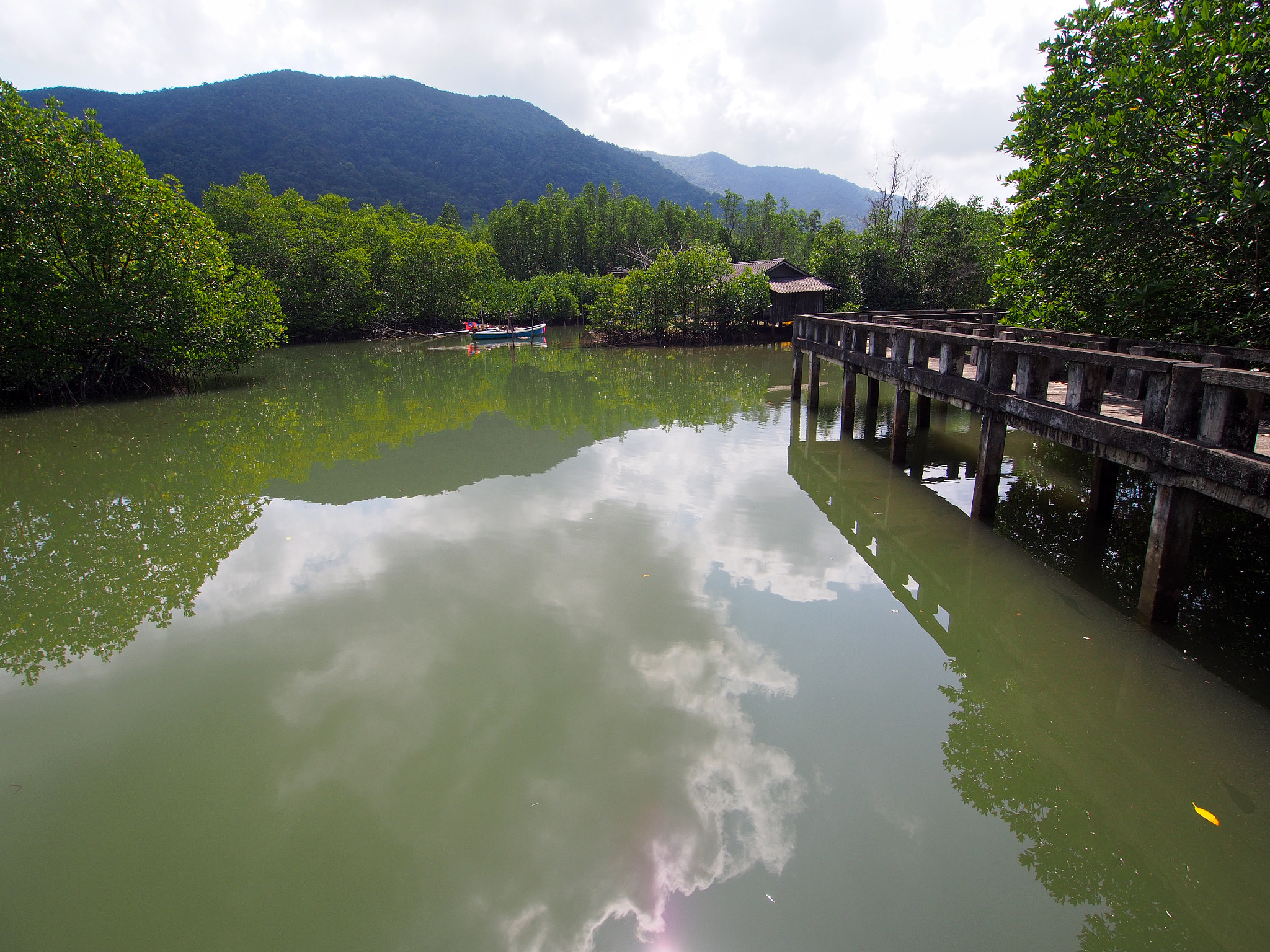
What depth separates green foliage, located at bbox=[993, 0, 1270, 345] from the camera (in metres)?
7.13

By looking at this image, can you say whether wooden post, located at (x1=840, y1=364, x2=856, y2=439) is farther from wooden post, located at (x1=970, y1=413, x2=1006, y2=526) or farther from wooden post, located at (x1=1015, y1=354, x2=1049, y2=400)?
wooden post, located at (x1=1015, y1=354, x2=1049, y2=400)

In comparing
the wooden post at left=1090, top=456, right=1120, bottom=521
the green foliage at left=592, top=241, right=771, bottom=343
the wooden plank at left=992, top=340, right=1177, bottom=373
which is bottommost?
the wooden post at left=1090, top=456, right=1120, bottom=521

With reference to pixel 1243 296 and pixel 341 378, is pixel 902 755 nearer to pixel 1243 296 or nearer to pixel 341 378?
pixel 1243 296

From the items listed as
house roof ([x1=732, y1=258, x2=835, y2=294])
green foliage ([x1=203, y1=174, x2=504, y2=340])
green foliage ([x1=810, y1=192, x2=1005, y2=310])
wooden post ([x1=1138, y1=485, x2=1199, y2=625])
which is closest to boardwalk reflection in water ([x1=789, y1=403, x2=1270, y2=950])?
wooden post ([x1=1138, y1=485, x2=1199, y2=625])

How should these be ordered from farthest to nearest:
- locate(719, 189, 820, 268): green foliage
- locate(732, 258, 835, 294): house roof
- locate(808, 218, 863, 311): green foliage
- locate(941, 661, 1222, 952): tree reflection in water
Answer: locate(719, 189, 820, 268): green foliage → locate(808, 218, 863, 311): green foliage → locate(732, 258, 835, 294): house roof → locate(941, 661, 1222, 952): tree reflection in water

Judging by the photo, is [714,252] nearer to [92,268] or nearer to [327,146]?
[92,268]

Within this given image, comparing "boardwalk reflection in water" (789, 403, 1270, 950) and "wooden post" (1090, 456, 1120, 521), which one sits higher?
"wooden post" (1090, 456, 1120, 521)

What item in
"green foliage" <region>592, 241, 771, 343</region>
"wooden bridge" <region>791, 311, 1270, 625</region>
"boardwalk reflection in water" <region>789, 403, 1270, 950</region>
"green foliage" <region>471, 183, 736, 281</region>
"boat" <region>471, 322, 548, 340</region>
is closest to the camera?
"boardwalk reflection in water" <region>789, 403, 1270, 950</region>

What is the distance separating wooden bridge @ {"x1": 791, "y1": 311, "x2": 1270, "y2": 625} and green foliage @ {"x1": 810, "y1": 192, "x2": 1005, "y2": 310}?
2562cm

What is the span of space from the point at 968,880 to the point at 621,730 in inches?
91.7

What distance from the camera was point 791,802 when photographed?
4258 mm

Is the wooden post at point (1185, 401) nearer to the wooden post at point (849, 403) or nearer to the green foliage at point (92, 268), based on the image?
the wooden post at point (849, 403)

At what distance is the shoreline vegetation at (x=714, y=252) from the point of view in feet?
25.0

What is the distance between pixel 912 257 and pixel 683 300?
1379cm
